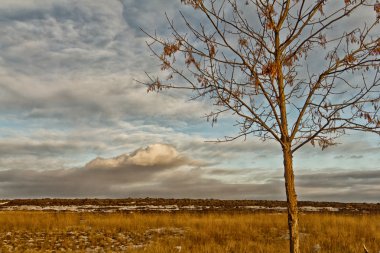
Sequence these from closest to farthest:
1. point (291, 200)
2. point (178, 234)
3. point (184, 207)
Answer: point (291, 200) → point (178, 234) → point (184, 207)

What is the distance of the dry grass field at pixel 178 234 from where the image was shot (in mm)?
15320

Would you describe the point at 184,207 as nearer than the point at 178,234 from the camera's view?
No

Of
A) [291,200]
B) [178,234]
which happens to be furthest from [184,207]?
[291,200]

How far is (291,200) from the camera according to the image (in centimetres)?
664

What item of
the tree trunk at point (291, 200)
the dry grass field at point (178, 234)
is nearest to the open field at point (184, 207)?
the dry grass field at point (178, 234)

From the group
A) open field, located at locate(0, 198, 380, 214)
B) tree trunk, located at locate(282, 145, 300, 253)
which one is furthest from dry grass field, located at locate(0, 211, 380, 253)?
open field, located at locate(0, 198, 380, 214)

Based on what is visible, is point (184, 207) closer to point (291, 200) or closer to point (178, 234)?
point (178, 234)

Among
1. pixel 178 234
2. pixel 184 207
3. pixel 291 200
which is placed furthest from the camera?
pixel 184 207

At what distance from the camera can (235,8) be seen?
727cm

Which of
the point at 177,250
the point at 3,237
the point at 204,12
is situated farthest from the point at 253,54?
the point at 3,237

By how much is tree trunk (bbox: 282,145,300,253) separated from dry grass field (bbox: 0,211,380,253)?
7.92m

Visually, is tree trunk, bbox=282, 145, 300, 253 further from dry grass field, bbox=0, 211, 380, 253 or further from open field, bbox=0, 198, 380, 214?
open field, bbox=0, 198, 380, 214

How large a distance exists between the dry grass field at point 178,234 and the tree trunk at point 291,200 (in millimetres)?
7917

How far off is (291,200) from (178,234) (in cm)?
1301
